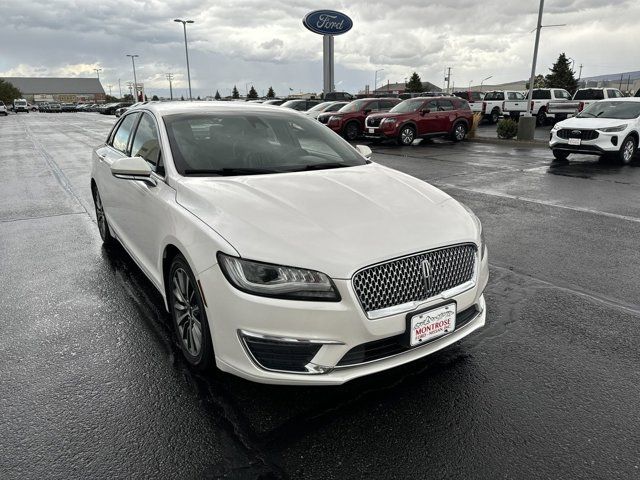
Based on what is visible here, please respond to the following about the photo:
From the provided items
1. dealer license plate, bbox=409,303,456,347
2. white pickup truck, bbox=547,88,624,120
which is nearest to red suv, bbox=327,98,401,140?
white pickup truck, bbox=547,88,624,120

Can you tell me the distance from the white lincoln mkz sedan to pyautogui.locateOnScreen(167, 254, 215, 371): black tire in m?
0.01

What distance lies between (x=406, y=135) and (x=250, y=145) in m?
15.7

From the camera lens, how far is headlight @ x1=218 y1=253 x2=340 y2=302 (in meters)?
2.40

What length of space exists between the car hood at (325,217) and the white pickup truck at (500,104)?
29.6 metres

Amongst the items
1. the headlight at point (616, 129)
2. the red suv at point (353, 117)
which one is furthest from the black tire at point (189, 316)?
the red suv at point (353, 117)

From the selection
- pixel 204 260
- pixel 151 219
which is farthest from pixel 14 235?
pixel 204 260

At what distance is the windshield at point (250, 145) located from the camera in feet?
11.6

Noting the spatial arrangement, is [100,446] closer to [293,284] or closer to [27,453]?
[27,453]

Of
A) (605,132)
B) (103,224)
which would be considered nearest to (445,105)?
(605,132)

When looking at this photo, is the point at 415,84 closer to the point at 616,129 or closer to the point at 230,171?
the point at 616,129

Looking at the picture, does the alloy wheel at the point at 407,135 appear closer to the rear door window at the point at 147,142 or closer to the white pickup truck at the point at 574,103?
the white pickup truck at the point at 574,103

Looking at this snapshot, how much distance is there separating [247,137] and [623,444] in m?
3.19

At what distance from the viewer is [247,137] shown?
3.92 m

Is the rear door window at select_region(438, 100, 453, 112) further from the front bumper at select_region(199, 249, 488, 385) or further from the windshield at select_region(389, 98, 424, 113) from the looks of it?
the front bumper at select_region(199, 249, 488, 385)
